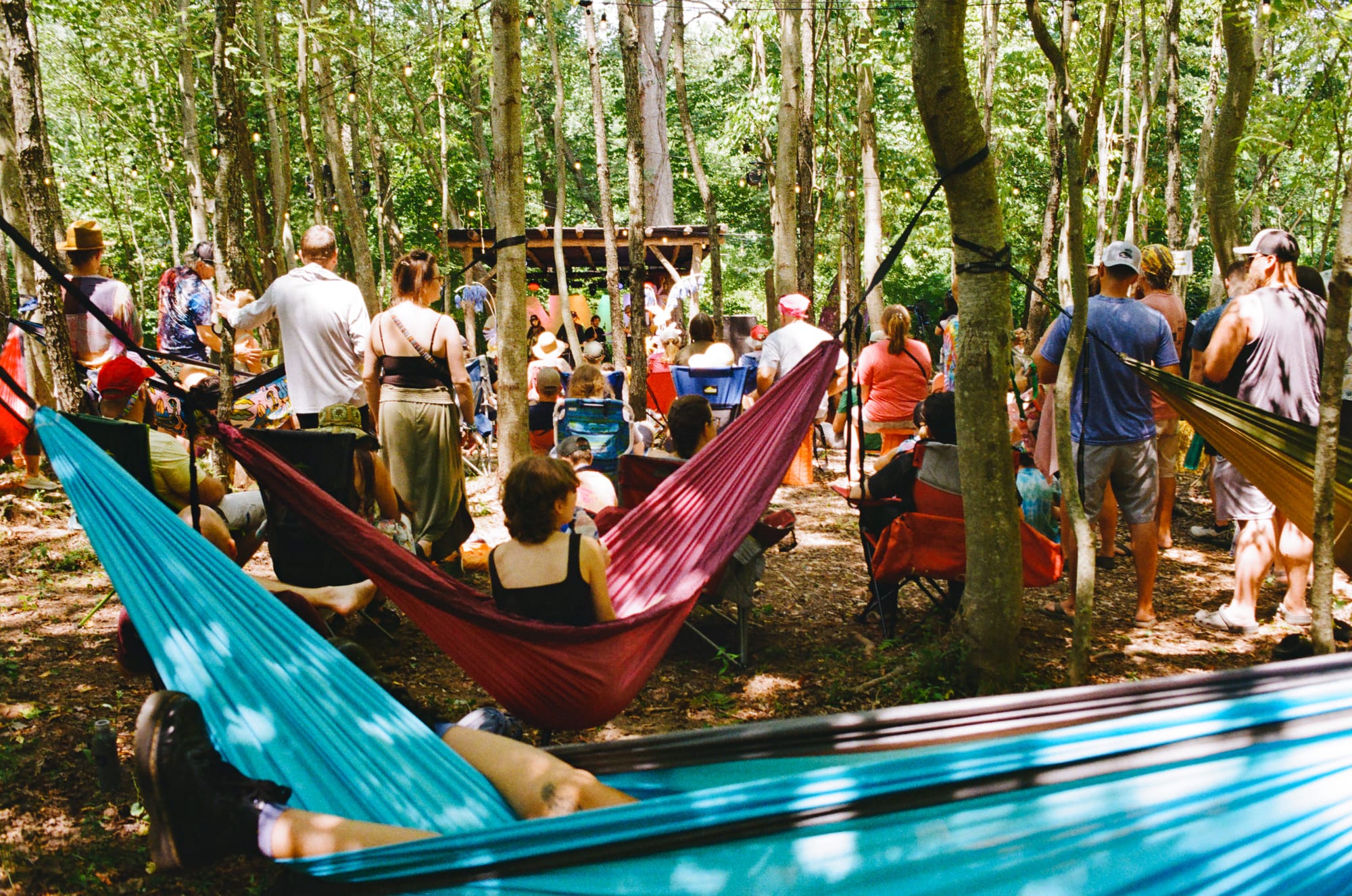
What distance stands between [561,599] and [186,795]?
3.30 ft

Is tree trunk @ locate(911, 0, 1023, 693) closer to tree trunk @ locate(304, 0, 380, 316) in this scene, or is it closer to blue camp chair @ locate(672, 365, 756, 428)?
blue camp chair @ locate(672, 365, 756, 428)

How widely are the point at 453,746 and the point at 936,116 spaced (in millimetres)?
2046

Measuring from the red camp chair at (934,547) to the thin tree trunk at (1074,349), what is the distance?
0.94 ft

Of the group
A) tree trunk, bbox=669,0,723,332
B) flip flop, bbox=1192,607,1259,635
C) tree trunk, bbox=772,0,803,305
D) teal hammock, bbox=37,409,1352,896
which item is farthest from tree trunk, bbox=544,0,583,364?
teal hammock, bbox=37,409,1352,896

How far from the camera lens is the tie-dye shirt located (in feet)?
20.5

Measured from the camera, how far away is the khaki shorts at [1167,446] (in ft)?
14.6

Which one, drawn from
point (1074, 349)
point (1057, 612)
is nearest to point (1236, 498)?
point (1057, 612)

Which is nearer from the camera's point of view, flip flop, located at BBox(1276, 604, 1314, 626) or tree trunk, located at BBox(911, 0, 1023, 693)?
tree trunk, located at BBox(911, 0, 1023, 693)

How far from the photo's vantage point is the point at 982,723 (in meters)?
1.67

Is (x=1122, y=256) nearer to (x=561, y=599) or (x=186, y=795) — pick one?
(x=561, y=599)

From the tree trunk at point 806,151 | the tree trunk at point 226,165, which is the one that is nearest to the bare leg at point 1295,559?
the tree trunk at point 226,165

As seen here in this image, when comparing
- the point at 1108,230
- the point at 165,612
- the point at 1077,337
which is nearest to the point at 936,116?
the point at 1077,337

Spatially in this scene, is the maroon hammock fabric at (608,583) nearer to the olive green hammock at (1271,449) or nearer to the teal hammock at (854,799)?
the teal hammock at (854,799)

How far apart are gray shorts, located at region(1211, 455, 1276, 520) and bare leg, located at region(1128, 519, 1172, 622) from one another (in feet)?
0.83
